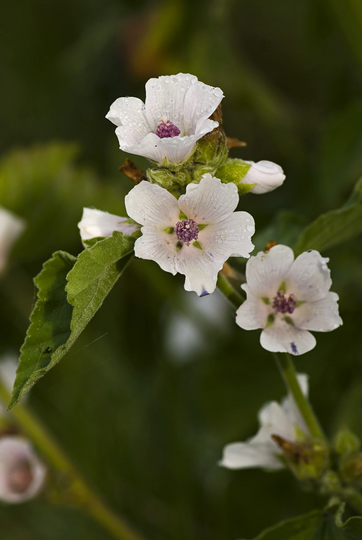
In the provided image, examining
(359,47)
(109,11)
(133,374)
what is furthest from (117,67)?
(133,374)

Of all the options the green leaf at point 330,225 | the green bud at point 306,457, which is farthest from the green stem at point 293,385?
the green leaf at point 330,225

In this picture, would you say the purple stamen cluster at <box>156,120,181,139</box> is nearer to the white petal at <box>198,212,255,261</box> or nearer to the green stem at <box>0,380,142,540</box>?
the white petal at <box>198,212,255,261</box>

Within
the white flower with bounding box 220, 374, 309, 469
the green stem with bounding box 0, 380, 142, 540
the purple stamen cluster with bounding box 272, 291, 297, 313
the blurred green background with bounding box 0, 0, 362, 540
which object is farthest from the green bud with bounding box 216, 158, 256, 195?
the green stem with bounding box 0, 380, 142, 540

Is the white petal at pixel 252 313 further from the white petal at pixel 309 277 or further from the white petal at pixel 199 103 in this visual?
the white petal at pixel 199 103

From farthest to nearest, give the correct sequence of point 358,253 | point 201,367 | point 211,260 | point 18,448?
point 201,367
point 358,253
point 18,448
point 211,260

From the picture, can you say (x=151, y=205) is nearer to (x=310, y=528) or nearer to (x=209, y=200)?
(x=209, y=200)

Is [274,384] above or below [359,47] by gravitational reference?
below

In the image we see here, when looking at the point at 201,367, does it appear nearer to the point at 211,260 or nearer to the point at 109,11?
the point at 211,260

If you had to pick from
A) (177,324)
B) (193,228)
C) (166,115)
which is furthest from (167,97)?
(177,324)
